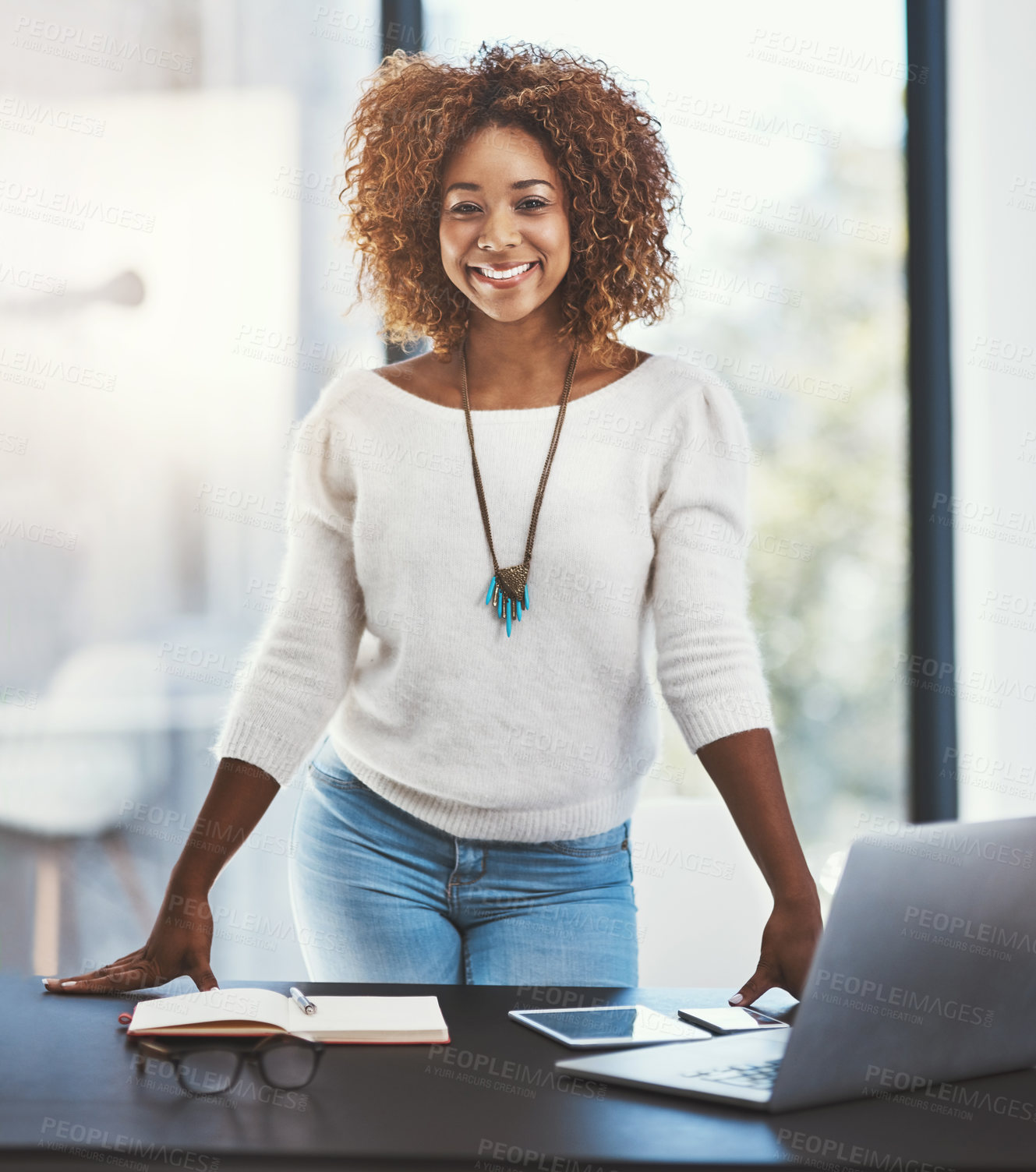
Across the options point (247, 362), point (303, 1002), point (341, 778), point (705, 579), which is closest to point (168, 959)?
point (303, 1002)

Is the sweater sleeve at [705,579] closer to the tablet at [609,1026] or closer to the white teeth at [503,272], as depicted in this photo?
the white teeth at [503,272]

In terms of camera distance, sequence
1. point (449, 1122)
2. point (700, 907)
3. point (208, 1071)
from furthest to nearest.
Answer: point (700, 907) → point (208, 1071) → point (449, 1122)

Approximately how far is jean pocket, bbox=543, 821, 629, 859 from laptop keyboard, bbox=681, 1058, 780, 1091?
52cm

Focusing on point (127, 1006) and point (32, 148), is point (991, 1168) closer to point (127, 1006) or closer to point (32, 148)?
point (127, 1006)

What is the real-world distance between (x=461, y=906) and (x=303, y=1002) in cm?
37

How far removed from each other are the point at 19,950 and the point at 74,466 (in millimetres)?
1016

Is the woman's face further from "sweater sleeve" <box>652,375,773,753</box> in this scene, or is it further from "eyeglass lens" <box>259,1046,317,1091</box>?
"eyeglass lens" <box>259,1046,317,1091</box>

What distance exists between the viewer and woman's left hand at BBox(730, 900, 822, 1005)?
4.07 ft

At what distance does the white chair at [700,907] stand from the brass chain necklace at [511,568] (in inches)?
25.8

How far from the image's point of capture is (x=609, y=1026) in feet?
3.54

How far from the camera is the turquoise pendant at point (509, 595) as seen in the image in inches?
58.2

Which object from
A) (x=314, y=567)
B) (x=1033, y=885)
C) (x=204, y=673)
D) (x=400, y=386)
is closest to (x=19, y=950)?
(x=204, y=673)

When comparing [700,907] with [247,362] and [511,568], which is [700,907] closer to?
[511,568]

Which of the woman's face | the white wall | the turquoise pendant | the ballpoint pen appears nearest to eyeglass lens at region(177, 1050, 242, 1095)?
the ballpoint pen
